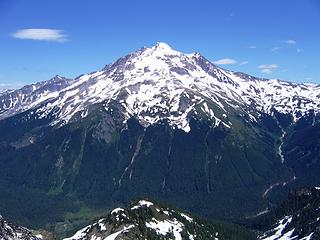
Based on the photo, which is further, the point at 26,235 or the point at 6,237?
the point at 26,235
